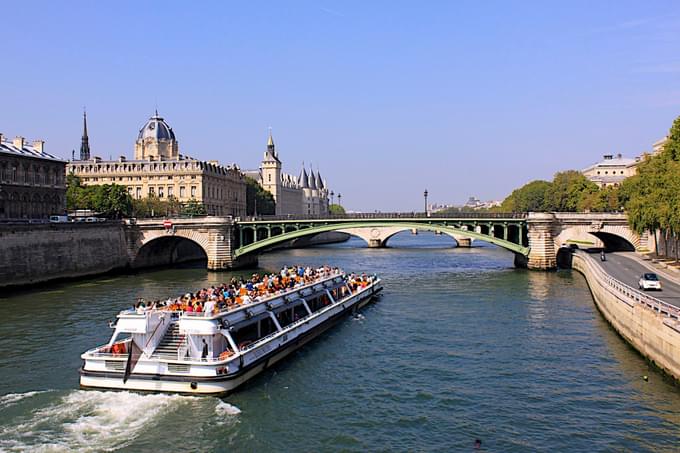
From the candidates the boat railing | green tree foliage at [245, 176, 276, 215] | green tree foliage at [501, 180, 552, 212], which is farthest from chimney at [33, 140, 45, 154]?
green tree foliage at [501, 180, 552, 212]

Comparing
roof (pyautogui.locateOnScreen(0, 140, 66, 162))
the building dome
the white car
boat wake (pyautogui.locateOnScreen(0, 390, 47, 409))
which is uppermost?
the building dome

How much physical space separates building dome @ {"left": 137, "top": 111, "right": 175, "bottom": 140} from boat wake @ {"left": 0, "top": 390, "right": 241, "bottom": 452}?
11652 cm

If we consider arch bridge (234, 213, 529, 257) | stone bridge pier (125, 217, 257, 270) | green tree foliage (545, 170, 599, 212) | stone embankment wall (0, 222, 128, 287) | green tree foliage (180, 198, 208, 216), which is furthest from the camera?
green tree foliage (545, 170, 599, 212)

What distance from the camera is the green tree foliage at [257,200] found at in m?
146

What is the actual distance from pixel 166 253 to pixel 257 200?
233 feet

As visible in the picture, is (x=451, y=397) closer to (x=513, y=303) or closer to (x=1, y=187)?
(x=513, y=303)

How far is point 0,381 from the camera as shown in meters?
25.9

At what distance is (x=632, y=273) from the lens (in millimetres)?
46531

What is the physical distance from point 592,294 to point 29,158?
5422 centimetres

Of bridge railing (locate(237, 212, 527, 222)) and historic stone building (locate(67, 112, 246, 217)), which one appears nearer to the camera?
bridge railing (locate(237, 212, 527, 222))

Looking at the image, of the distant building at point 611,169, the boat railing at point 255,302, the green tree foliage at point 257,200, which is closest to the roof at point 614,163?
the distant building at point 611,169

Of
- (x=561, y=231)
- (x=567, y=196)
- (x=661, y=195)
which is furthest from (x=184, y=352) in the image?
(x=567, y=196)

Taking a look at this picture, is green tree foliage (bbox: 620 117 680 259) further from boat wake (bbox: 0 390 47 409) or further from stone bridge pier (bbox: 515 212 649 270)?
boat wake (bbox: 0 390 47 409)

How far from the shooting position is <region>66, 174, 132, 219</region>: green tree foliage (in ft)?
284
